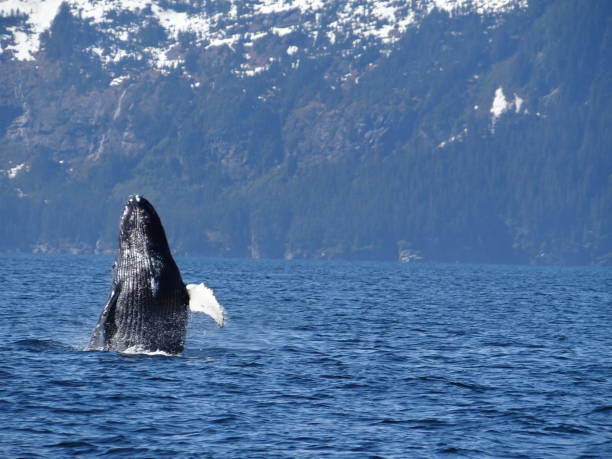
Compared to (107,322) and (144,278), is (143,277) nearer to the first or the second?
(144,278)

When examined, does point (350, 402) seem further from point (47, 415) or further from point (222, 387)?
point (47, 415)

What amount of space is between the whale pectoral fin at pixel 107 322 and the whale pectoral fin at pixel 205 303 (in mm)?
2041

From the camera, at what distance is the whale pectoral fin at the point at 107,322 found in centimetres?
2944

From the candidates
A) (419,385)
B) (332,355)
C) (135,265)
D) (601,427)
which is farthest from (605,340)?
(135,265)

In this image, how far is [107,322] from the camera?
3017 centimetres

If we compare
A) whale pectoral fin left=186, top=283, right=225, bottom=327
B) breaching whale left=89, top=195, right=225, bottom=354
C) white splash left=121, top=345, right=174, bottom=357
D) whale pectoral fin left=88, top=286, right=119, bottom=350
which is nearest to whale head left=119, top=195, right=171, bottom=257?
breaching whale left=89, top=195, right=225, bottom=354

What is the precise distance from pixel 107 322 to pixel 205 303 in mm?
3373

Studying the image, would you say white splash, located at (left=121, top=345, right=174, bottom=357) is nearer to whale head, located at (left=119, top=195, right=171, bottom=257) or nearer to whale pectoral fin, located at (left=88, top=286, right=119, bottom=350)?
whale pectoral fin, located at (left=88, top=286, right=119, bottom=350)

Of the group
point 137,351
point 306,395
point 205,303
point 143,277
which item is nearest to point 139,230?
point 143,277

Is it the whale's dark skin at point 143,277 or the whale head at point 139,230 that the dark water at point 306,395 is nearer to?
the whale's dark skin at point 143,277

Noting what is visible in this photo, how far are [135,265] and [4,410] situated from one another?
5021 mm

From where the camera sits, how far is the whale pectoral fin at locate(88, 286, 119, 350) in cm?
2944

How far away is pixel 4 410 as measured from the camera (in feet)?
90.4

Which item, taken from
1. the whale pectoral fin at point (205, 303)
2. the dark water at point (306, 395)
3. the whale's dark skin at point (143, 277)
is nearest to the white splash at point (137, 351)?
the dark water at point (306, 395)
